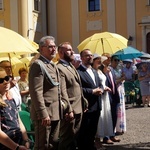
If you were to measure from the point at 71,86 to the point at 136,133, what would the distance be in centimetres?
362

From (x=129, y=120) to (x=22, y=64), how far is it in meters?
3.23

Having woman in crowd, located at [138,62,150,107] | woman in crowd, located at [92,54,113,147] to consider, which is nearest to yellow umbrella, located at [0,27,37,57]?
woman in crowd, located at [92,54,113,147]

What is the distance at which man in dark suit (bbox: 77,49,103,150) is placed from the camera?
20.7 feet

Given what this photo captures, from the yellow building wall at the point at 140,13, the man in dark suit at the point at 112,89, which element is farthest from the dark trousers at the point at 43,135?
the yellow building wall at the point at 140,13

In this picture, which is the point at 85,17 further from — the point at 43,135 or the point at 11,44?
the point at 43,135

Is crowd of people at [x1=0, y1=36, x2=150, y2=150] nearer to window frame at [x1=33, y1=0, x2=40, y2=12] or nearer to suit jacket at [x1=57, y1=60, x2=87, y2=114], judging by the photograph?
suit jacket at [x1=57, y1=60, x2=87, y2=114]

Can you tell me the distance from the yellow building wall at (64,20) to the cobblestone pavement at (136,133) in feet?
46.5

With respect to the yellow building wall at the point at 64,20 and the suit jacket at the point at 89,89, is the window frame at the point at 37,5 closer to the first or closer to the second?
the yellow building wall at the point at 64,20

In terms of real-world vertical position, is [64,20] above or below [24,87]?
above

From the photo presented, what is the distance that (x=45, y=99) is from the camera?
196 inches

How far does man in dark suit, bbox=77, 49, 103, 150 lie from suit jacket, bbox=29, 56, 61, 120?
3.99ft

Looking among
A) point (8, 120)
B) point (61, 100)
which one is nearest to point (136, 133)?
point (61, 100)

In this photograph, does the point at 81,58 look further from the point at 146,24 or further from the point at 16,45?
the point at 146,24

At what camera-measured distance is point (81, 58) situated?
654 centimetres
